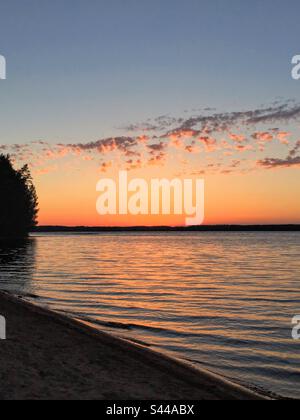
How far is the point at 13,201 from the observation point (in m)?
116

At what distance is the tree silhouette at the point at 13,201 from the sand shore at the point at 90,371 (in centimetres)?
10387

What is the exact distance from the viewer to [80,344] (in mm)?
12164

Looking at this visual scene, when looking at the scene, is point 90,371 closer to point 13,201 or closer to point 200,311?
point 200,311

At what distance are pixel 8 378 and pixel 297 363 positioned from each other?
26.6ft

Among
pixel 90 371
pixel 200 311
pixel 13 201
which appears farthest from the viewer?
pixel 13 201

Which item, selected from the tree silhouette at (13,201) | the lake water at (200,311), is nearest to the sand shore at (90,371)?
the lake water at (200,311)

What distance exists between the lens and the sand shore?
8239 mm

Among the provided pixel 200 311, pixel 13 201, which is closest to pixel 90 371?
pixel 200 311

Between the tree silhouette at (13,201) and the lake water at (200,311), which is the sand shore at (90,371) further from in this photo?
the tree silhouette at (13,201)

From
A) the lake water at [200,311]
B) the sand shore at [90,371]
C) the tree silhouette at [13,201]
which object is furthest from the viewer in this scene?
the tree silhouette at [13,201]

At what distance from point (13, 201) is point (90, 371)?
112239mm

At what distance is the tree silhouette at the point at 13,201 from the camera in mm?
112750

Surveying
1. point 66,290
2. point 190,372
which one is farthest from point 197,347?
point 66,290
